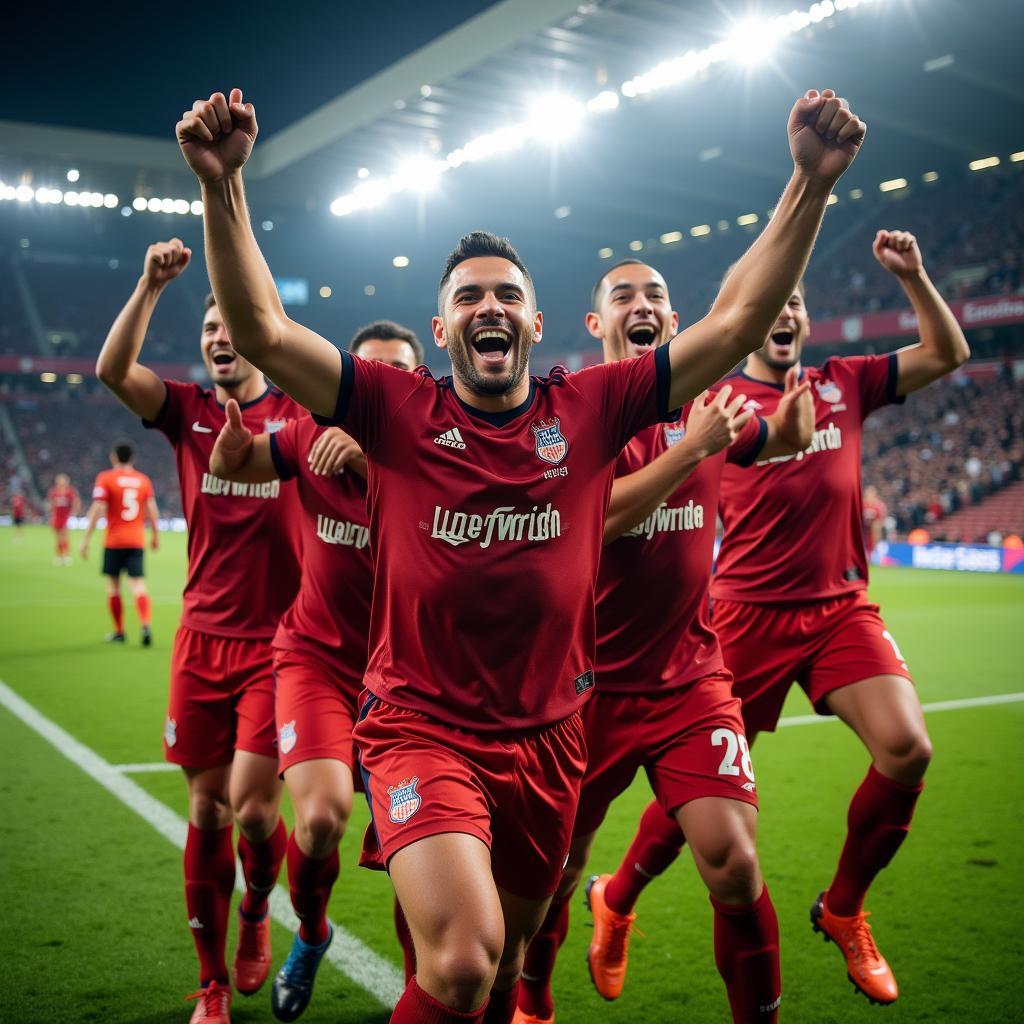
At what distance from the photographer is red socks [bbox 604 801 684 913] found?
4117 mm

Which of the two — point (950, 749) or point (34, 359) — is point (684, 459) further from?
point (34, 359)

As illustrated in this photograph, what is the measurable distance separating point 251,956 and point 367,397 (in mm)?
2316

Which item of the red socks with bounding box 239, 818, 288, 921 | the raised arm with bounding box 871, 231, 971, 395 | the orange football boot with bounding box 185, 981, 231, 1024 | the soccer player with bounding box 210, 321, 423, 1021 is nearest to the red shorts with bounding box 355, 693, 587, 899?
the soccer player with bounding box 210, 321, 423, 1021

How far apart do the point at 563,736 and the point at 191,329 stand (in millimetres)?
57055

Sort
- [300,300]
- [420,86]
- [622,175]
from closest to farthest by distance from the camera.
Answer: [420,86]
[622,175]
[300,300]

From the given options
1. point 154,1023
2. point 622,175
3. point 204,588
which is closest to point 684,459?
point 204,588

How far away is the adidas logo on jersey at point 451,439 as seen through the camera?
9.27ft

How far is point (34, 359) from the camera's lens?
50.1 m

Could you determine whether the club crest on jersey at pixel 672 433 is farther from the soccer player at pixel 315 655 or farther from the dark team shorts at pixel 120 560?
the dark team shorts at pixel 120 560

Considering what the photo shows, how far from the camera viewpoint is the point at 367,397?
279 centimetres

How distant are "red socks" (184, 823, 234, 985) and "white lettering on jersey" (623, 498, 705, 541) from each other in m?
1.90

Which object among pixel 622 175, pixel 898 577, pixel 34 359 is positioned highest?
pixel 622 175

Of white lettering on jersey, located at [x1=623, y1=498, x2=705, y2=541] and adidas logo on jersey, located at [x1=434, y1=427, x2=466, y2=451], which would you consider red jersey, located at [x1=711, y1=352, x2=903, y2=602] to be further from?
adidas logo on jersey, located at [x1=434, y1=427, x2=466, y2=451]

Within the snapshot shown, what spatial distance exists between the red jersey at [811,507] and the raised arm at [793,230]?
1.93 metres
